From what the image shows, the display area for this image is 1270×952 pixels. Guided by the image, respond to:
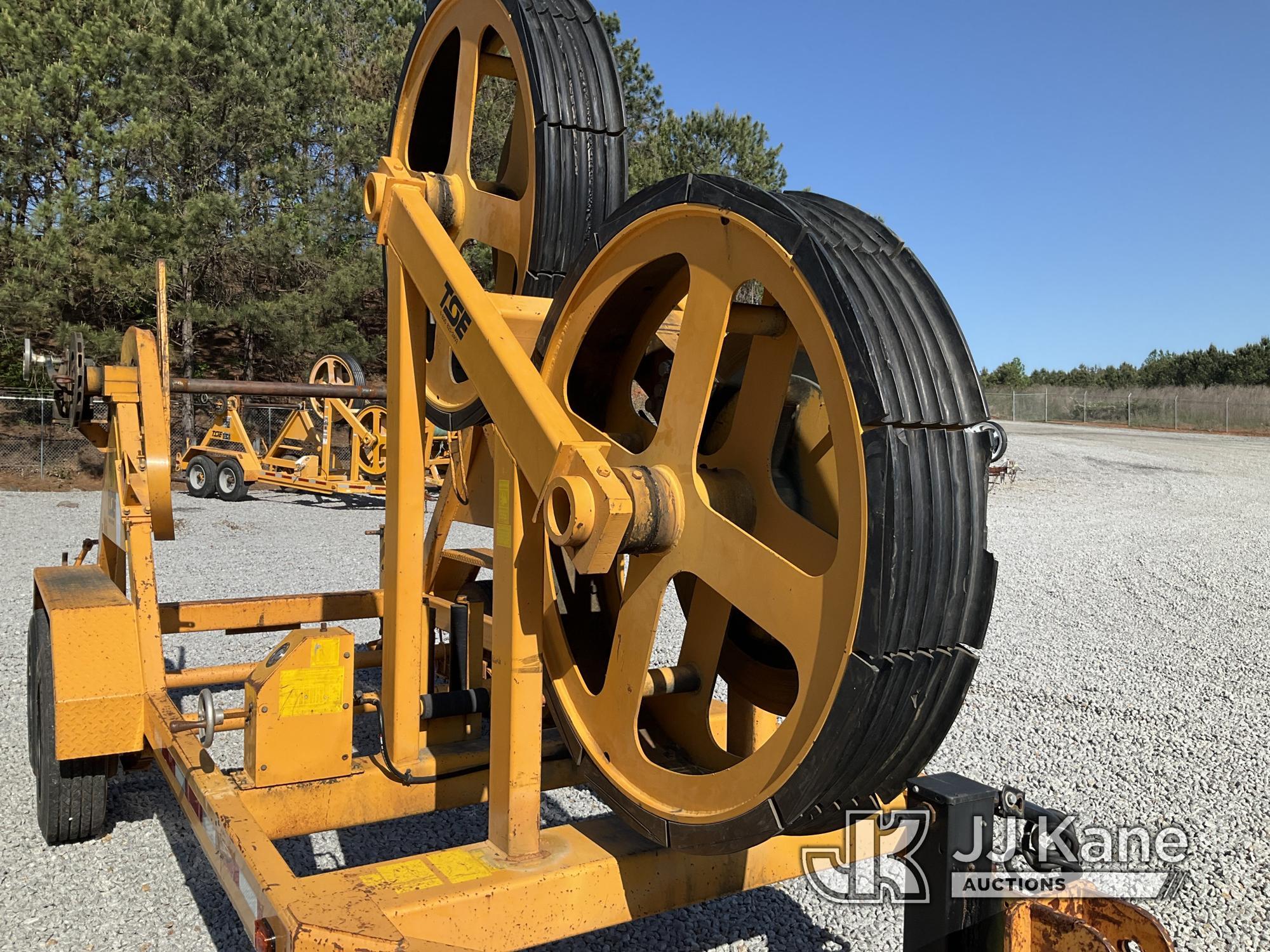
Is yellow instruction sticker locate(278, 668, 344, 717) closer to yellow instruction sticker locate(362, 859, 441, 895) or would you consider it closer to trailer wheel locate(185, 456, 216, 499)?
yellow instruction sticker locate(362, 859, 441, 895)

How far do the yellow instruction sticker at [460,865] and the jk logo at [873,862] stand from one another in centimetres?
84

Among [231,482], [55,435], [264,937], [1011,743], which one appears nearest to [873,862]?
[1011,743]

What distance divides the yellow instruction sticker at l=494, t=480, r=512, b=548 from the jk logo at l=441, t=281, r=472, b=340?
43 centimetres

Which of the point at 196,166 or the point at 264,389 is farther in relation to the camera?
the point at 196,166

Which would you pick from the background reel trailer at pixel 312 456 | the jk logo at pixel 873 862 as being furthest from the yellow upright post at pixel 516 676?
the background reel trailer at pixel 312 456

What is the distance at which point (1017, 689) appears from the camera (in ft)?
20.9

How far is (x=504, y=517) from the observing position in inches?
105

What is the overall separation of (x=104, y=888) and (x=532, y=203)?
2.82 meters

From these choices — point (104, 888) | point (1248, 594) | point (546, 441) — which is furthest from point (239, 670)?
point (1248, 594)

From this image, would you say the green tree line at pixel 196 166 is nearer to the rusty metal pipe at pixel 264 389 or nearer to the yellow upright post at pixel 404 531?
the rusty metal pipe at pixel 264 389

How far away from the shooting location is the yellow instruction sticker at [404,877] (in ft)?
7.00

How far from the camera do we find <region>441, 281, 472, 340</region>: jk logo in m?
2.69

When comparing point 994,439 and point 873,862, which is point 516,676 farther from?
point 873,862

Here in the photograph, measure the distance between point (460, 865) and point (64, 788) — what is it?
2234 millimetres
